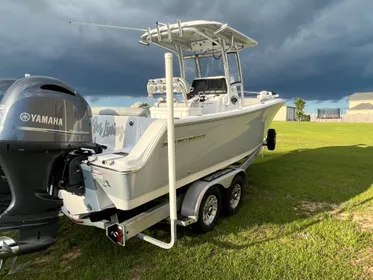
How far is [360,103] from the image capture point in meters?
58.5

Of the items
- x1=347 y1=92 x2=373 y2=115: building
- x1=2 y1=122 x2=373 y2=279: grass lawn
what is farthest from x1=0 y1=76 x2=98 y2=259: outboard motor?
x1=347 y1=92 x2=373 y2=115: building

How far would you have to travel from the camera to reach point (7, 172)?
94.6 inches

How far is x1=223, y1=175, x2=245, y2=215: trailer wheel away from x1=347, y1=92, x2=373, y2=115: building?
58429mm

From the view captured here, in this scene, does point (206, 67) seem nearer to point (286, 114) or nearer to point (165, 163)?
point (165, 163)

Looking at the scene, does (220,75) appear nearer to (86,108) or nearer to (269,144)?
(269,144)

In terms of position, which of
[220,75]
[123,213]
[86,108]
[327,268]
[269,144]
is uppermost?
[220,75]

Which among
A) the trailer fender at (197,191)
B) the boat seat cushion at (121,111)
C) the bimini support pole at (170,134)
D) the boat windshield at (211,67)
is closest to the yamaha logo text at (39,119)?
the bimini support pole at (170,134)

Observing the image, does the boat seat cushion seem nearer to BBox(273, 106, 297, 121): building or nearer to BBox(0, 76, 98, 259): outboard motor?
BBox(0, 76, 98, 259): outboard motor

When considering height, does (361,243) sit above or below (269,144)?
below

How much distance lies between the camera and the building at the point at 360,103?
180ft

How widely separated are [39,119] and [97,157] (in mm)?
649

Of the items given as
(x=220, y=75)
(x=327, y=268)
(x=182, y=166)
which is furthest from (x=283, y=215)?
(x=220, y=75)

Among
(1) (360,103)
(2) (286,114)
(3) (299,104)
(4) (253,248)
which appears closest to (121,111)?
(4) (253,248)

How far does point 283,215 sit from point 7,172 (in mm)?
3633
